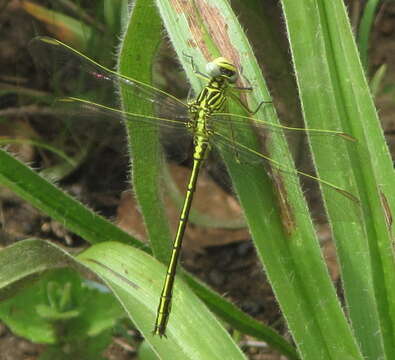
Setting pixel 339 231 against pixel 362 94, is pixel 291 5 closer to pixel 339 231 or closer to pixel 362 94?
pixel 362 94

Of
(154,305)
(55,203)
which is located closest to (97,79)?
(55,203)

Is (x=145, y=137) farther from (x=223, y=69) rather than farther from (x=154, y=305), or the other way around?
(x=154, y=305)

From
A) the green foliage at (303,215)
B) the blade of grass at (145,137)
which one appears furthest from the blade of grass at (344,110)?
the blade of grass at (145,137)

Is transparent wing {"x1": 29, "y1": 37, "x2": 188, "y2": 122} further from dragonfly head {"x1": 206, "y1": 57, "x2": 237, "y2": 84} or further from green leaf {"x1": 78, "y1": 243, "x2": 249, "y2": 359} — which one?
green leaf {"x1": 78, "y1": 243, "x2": 249, "y2": 359}

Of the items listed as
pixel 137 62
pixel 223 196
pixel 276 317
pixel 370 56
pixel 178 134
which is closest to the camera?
pixel 137 62

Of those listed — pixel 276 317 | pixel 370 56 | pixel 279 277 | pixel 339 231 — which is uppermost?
pixel 370 56

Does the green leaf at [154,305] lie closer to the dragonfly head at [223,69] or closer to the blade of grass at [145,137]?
the blade of grass at [145,137]

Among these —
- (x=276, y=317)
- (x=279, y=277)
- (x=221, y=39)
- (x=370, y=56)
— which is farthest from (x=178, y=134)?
(x=370, y=56)
